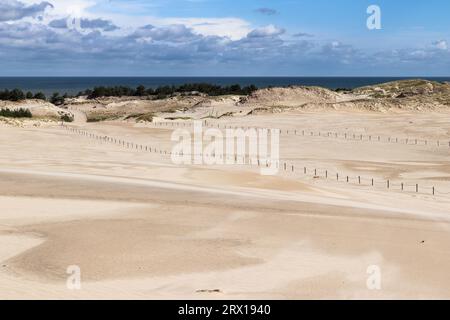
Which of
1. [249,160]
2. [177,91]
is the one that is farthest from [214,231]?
[177,91]

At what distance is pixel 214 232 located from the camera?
58.1 feet

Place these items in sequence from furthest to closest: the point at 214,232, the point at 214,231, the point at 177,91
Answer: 1. the point at 177,91
2. the point at 214,231
3. the point at 214,232

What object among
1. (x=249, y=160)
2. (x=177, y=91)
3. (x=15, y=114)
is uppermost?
(x=177, y=91)

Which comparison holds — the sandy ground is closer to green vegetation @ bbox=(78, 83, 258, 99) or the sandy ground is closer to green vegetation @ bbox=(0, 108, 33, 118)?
green vegetation @ bbox=(0, 108, 33, 118)

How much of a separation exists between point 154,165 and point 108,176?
5.86 m

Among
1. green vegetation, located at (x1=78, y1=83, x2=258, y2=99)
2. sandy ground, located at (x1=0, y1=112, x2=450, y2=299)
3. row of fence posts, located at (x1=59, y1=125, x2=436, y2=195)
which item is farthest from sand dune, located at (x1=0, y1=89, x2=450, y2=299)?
green vegetation, located at (x1=78, y1=83, x2=258, y2=99)

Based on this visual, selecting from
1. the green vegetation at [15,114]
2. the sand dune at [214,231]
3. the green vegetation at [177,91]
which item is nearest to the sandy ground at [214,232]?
the sand dune at [214,231]

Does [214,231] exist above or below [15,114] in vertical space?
below

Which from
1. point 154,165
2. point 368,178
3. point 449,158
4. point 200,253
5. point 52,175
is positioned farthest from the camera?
point 449,158

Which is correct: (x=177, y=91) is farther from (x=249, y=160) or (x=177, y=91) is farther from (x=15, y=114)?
(x=249, y=160)

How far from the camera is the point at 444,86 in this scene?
8912 cm
